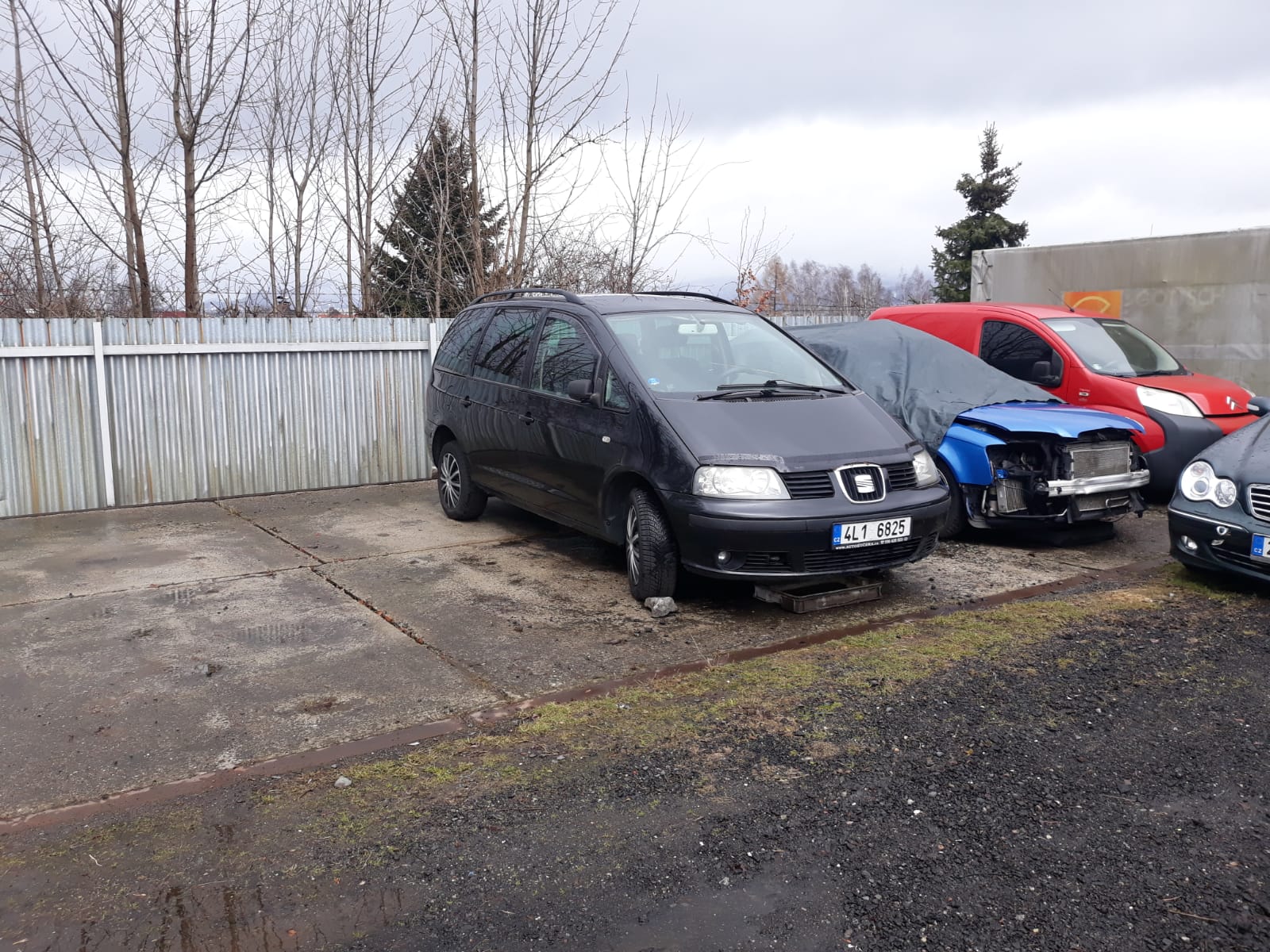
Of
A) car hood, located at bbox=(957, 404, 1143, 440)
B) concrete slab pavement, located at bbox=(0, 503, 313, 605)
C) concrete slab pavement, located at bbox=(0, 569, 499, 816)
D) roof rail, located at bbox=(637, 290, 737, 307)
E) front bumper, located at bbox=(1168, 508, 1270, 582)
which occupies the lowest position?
concrete slab pavement, located at bbox=(0, 569, 499, 816)

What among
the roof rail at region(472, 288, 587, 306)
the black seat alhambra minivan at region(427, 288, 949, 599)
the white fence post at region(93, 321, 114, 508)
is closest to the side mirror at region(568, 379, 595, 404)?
the black seat alhambra minivan at region(427, 288, 949, 599)

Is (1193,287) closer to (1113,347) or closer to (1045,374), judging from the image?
(1113,347)

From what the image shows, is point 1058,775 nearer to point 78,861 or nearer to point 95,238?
point 78,861

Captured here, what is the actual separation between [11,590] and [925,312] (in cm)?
801

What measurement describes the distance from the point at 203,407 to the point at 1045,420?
23.4 ft

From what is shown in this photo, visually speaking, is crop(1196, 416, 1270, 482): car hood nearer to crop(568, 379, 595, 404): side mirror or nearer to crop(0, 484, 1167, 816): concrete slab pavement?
crop(0, 484, 1167, 816): concrete slab pavement

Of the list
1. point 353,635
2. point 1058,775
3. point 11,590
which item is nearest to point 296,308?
point 11,590

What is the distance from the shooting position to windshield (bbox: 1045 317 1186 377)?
9.16 metres

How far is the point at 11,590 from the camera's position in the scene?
6.31 meters

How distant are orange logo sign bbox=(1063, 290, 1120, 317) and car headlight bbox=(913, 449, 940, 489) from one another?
6993 millimetres

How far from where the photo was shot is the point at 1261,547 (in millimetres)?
5863

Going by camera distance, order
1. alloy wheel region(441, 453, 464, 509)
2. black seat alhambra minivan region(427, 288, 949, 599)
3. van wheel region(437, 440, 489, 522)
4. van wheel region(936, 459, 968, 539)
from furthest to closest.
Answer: alloy wheel region(441, 453, 464, 509) → van wheel region(437, 440, 489, 522) → van wheel region(936, 459, 968, 539) → black seat alhambra minivan region(427, 288, 949, 599)

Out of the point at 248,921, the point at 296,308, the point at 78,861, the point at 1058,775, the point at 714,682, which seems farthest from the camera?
the point at 296,308

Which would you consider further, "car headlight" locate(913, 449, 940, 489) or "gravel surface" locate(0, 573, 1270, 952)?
"car headlight" locate(913, 449, 940, 489)
